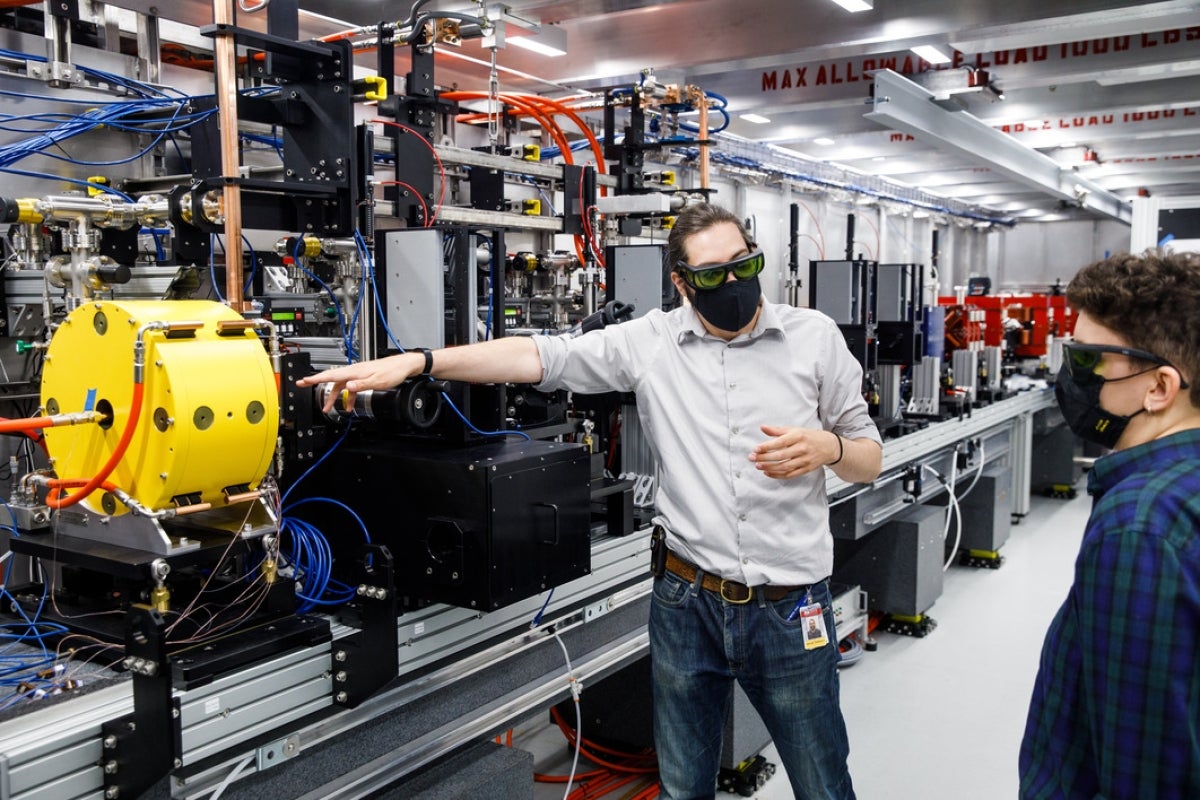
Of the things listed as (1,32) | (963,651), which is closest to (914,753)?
(963,651)

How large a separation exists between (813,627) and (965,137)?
14.2 feet

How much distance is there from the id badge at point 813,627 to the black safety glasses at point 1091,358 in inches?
31.0

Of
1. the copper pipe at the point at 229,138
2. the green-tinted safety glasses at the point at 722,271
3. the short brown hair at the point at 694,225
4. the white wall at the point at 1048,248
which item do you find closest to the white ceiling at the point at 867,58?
the copper pipe at the point at 229,138

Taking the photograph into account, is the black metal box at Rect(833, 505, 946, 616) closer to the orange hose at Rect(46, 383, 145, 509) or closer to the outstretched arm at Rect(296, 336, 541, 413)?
the outstretched arm at Rect(296, 336, 541, 413)

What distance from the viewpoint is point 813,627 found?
1.89 meters

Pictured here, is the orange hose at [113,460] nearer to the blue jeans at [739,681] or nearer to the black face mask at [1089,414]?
the blue jeans at [739,681]

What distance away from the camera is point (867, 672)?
163 inches

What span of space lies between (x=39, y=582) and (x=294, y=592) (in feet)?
1.83

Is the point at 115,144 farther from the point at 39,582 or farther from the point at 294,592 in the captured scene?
the point at 294,592

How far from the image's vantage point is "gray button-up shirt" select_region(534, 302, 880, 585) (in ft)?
6.21

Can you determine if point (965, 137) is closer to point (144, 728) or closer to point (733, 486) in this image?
point (733, 486)

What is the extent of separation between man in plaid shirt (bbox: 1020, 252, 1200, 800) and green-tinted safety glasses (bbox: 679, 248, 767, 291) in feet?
2.29

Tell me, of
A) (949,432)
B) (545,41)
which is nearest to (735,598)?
(545,41)

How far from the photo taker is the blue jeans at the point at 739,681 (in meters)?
1.88
